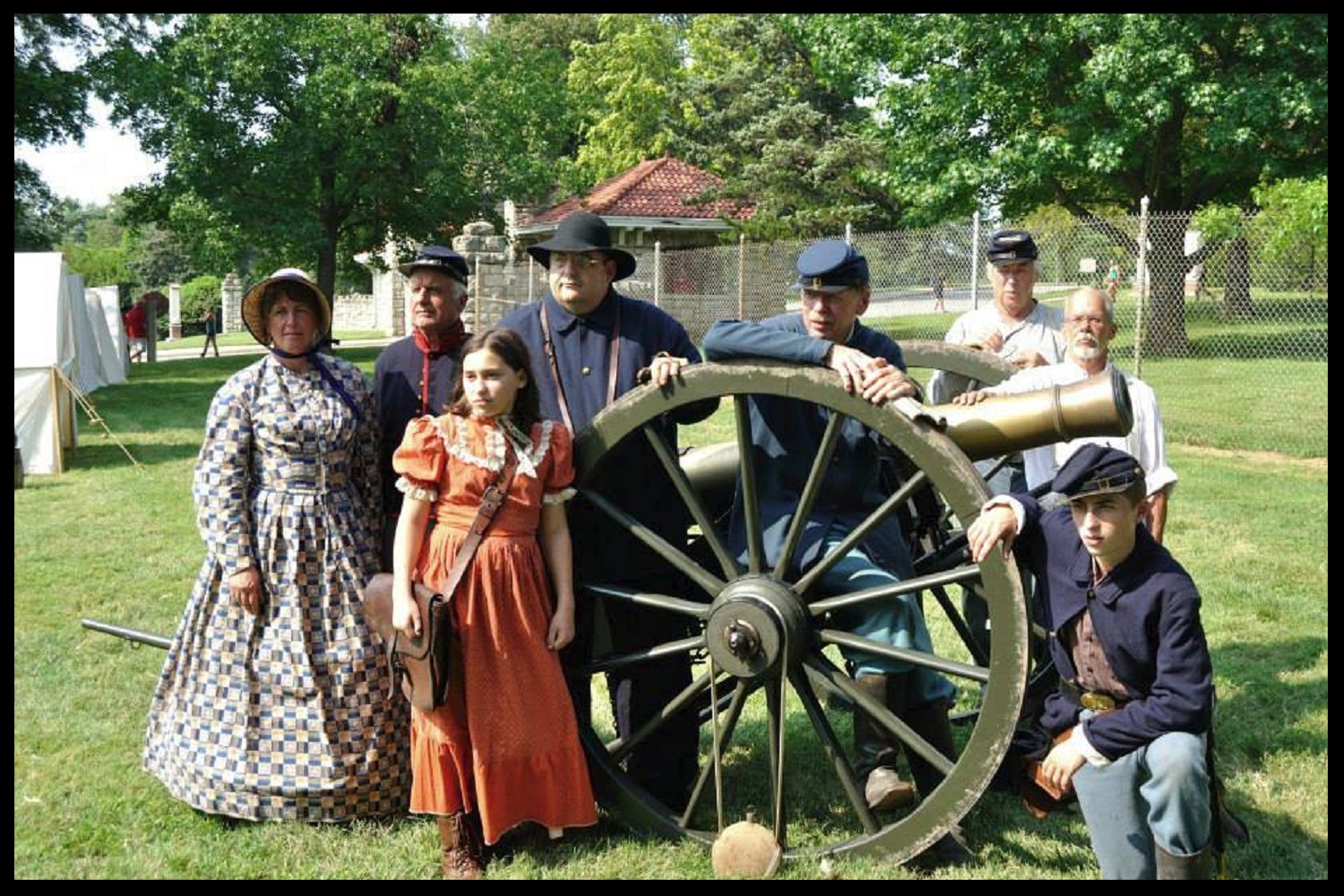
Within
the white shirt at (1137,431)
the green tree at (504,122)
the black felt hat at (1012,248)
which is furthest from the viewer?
the green tree at (504,122)

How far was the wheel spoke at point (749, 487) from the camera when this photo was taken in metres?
3.42

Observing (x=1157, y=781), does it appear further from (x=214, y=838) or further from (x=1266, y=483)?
(x=1266, y=483)

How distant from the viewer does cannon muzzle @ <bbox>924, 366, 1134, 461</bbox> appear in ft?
10.0

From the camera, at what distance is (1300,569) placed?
23.9 feet

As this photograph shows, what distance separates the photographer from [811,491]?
3.37 m

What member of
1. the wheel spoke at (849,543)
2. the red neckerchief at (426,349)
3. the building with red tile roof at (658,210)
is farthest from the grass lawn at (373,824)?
the building with red tile roof at (658,210)

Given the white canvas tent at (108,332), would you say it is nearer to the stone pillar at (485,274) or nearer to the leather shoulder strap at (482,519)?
the stone pillar at (485,274)

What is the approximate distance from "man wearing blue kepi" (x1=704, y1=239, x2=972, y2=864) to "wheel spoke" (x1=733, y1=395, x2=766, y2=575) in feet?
0.27

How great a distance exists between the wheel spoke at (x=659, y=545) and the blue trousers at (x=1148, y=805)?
3.41 ft

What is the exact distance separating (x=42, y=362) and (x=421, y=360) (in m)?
9.18

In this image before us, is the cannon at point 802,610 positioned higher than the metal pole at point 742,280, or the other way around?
the metal pole at point 742,280

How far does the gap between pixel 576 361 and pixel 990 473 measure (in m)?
1.67

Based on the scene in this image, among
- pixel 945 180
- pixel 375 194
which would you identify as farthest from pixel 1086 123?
pixel 375 194

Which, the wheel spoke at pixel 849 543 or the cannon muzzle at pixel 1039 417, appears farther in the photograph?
the wheel spoke at pixel 849 543
